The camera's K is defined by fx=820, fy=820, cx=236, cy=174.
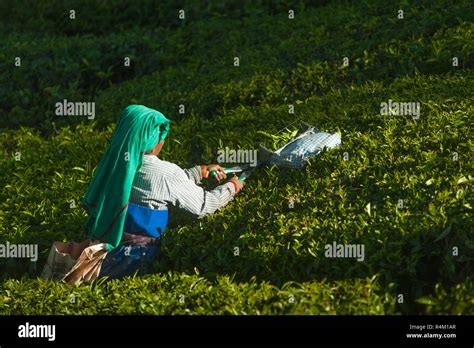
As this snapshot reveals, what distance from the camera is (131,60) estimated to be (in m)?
13.2

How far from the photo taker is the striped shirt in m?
6.94

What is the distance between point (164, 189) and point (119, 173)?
15.8 inches

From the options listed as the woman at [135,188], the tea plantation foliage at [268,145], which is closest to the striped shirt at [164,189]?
the woman at [135,188]

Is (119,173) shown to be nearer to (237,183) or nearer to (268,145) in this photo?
(237,183)

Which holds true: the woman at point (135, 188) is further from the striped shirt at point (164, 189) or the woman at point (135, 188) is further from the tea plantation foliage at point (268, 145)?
the tea plantation foliage at point (268, 145)

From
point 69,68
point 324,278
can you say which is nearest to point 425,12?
point 69,68

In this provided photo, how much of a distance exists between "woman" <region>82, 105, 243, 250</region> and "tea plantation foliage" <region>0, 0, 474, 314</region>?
0.24 metres

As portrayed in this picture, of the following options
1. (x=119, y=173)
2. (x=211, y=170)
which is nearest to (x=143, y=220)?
(x=119, y=173)

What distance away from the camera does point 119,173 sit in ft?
22.5

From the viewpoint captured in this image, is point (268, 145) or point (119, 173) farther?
point (268, 145)

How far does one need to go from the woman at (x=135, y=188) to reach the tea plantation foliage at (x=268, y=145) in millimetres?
243

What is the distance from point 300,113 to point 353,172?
2.02 metres
